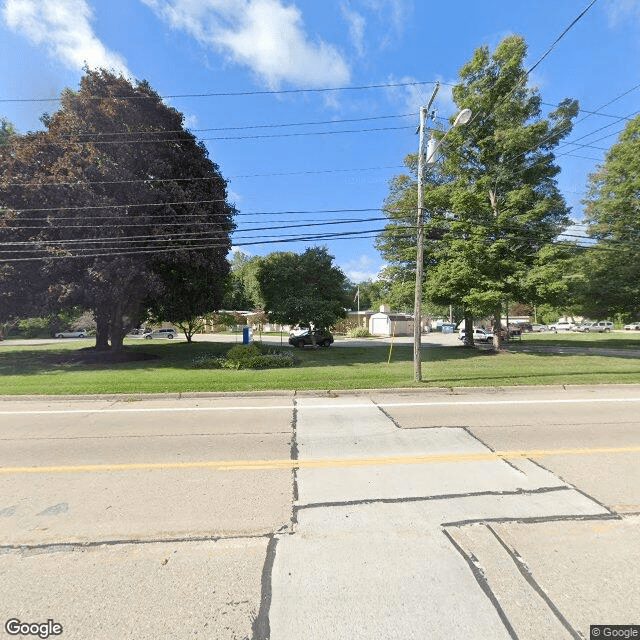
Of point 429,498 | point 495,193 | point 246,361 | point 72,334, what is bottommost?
point 72,334

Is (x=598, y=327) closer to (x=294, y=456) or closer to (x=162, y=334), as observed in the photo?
(x=162, y=334)

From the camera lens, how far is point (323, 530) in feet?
9.96

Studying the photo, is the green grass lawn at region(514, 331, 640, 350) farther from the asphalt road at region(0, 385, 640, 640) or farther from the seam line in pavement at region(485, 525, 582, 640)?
the seam line in pavement at region(485, 525, 582, 640)

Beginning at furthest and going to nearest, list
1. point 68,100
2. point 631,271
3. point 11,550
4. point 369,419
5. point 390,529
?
point 631,271
point 68,100
point 369,419
point 390,529
point 11,550

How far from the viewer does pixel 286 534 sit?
9.77ft

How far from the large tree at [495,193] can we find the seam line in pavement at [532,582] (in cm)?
1345

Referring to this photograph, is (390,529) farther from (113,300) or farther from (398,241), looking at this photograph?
(398,241)

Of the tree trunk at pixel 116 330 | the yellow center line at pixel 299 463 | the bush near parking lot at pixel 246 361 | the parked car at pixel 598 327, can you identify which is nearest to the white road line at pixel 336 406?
the yellow center line at pixel 299 463

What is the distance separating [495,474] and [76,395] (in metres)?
9.48

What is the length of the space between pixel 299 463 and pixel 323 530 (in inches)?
60.6

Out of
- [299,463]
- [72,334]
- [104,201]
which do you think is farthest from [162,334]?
[299,463]

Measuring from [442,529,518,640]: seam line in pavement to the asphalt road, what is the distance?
1 centimetres

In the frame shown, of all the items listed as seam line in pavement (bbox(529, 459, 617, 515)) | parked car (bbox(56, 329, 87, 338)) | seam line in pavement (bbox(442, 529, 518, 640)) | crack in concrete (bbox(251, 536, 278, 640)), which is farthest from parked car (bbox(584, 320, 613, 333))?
parked car (bbox(56, 329, 87, 338))

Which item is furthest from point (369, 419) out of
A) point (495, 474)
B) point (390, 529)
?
point (390, 529)
